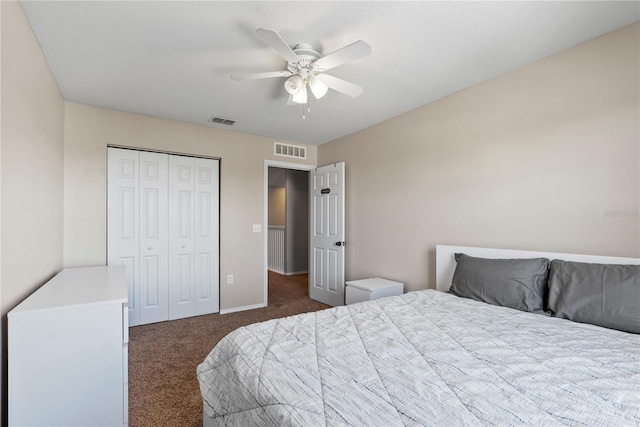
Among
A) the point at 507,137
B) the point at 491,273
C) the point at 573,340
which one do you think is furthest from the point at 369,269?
the point at 573,340

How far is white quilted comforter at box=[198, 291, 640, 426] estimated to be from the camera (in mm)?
938

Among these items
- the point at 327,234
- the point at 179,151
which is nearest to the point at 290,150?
the point at 327,234

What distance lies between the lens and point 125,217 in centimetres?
344

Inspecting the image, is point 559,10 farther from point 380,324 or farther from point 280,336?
point 280,336

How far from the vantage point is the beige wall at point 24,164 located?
1.52 metres

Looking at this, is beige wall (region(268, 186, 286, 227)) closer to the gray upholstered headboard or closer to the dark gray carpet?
the dark gray carpet

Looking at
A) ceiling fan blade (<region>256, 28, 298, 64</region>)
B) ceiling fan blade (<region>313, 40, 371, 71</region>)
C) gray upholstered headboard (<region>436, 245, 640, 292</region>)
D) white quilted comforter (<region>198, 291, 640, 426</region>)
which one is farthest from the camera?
gray upholstered headboard (<region>436, 245, 640, 292</region>)

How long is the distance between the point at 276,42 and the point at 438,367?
5.87ft

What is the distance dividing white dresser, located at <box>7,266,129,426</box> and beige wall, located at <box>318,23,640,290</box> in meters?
2.69

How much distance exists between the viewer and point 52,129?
254cm

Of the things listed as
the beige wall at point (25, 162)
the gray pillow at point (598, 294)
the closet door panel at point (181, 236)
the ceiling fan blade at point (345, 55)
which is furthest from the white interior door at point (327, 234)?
the beige wall at point (25, 162)

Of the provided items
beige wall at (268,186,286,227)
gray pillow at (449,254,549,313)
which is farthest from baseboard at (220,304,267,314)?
beige wall at (268,186,286,227)

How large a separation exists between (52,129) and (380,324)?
297cm

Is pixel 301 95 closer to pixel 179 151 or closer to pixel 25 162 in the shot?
pixel 25 162
